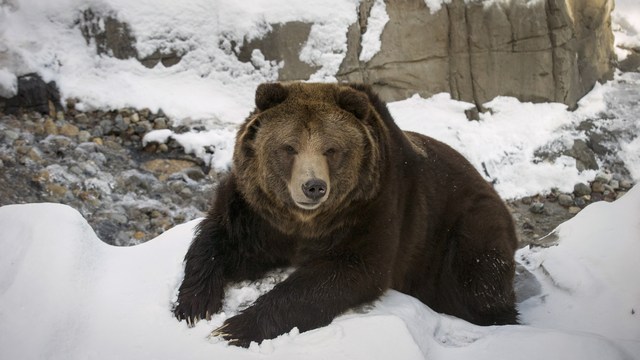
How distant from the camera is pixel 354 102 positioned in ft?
13.3

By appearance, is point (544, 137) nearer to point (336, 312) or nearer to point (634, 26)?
point (634, 26)

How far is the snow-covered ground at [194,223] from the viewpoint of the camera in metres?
3.19

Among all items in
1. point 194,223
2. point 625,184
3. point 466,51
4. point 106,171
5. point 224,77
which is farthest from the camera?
point 466,51

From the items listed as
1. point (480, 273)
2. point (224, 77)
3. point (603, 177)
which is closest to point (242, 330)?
point (480, 273)

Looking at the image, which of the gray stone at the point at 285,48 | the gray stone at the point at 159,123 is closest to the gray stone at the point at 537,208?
the gray stone at the point at 285,48

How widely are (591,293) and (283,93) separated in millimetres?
2770

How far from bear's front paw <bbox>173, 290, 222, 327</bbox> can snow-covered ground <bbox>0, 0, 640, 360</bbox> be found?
0.06m

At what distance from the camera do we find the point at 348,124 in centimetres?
402

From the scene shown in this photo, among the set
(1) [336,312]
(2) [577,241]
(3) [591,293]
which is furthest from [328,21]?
(1) [336,312]

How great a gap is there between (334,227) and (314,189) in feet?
1.38

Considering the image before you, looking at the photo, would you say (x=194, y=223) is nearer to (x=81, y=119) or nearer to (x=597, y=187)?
(x=81, y=119)

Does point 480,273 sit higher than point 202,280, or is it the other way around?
point 480,273

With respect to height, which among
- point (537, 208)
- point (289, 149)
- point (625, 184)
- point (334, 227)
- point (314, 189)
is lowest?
point (537, 208)

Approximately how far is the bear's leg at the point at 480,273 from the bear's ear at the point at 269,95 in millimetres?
1624
